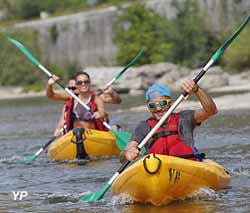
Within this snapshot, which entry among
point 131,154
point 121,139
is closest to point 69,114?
point 121,139

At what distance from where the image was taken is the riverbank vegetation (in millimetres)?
33478

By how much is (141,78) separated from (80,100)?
20.3 metres

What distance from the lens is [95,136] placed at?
36.9 ft

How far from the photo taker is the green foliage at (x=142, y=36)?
35.6 meters

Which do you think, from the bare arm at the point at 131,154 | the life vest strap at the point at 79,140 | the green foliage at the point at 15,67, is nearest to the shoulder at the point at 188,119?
the bare arm at the point at 131,154

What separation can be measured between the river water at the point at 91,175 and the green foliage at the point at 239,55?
13342mm

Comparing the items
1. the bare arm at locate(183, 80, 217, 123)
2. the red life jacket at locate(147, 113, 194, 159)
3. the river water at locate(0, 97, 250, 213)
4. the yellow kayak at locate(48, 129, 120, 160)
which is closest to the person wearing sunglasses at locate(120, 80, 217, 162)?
the red life jacket at locate(147, 113, 194, 159)

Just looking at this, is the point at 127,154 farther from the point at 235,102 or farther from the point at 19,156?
the point at 235,102

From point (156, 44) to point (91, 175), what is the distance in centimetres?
2734

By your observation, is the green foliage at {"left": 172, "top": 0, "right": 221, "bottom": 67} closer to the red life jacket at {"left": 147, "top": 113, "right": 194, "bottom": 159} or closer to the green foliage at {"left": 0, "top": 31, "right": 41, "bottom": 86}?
the green foliage at {"left": 0, "top": 31, "right": 41, "bottom": 86}

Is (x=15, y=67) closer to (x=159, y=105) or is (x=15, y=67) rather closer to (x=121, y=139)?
(x=121, y=139)

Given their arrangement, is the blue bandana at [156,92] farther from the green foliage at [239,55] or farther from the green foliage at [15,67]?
the green foliage at [15,67]

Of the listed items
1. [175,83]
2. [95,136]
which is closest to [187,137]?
[95,136]

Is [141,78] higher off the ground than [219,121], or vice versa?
[141,78]
